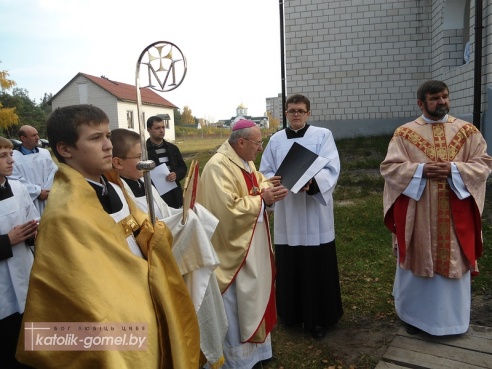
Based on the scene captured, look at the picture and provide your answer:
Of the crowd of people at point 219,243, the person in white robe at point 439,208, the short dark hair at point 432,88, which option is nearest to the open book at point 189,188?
the crowd of people at point 219,243

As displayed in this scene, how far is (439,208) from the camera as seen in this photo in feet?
11.3

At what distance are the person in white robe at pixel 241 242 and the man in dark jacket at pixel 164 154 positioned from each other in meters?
2.29

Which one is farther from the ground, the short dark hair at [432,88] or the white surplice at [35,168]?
the short dark hair at [432,88]

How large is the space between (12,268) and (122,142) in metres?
1.10

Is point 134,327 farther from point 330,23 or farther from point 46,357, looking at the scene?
point 330,23

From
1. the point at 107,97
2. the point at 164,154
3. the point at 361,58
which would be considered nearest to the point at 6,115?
the point at 107,97

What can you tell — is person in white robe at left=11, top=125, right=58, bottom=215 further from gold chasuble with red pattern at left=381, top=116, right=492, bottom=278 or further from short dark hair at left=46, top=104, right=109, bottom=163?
gold chasuble with red pattern at left=381, top=116, right=492, bottom=278

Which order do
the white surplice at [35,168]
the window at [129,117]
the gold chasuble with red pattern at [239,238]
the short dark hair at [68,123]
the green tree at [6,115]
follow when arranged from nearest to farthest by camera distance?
the short dark hair at [68,123] → the gold chasuble with red pattern at [239,238] → the white surplice at [35,168] → the green tree at [6,115] → the window at [129,117]

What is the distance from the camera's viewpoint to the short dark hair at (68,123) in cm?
181

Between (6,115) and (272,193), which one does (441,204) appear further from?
(6,115)

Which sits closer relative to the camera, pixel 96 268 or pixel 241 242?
pixel 96 268

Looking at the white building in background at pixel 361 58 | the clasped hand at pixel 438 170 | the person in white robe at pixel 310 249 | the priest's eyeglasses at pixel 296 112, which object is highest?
the white building in background at pixel 361 58

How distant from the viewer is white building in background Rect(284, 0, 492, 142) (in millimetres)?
12508

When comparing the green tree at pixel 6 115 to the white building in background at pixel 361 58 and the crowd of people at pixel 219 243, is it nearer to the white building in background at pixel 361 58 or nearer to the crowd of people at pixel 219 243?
the white building in background at pixel 361 58
